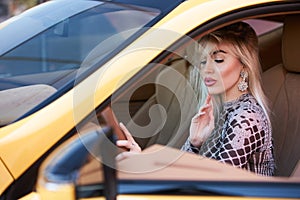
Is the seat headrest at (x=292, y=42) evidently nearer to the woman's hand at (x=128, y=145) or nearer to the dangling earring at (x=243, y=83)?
the dangling earring at (x=243, y=83)

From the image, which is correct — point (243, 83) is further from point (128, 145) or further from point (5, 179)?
point (5, 179)

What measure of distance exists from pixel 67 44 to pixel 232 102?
28.9 inches

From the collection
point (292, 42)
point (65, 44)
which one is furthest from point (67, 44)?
point (292, 42)

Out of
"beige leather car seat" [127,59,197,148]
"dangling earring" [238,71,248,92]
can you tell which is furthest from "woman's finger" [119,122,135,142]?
"dangling earring" [238,71,248,92]

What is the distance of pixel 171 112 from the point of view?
2.50 m

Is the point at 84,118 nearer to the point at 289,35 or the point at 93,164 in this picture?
the point at 93,164

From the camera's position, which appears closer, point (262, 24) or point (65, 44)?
point (65, 44)

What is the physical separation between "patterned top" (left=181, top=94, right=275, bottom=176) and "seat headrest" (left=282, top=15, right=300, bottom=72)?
1.46 ft

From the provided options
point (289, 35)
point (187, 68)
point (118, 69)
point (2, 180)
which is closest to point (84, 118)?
point (118, 69)

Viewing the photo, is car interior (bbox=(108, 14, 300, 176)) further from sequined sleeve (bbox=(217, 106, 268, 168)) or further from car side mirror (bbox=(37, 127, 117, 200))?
car side mirror (bbox=(37, 127, 117, 200))

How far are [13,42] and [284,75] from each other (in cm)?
132

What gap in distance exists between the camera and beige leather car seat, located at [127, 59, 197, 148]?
2.30 meters

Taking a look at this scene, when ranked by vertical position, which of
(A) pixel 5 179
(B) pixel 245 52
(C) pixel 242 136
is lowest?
(C) pixel 242 136

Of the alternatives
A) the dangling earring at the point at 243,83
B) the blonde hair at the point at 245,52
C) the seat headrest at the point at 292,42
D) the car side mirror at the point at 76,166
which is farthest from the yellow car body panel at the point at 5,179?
the seat headrest at the point at 292,42
